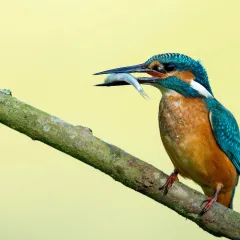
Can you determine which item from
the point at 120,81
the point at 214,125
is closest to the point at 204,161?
the point at 214,125

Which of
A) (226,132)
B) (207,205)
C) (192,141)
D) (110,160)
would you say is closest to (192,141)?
(192,141)

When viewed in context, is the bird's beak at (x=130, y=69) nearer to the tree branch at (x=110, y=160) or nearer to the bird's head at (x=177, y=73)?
the bird's head at (x=177, y=73)

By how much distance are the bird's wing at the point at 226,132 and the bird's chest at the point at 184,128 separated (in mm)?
42

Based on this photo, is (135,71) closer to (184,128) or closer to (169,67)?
(169,67)

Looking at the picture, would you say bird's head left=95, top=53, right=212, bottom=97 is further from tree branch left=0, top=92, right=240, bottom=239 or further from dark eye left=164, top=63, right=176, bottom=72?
tree branch left=0, top=92, right=240, bottom=239

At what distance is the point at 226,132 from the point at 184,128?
248 mm

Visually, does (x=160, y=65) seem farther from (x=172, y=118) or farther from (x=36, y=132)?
(x=36, y=132)

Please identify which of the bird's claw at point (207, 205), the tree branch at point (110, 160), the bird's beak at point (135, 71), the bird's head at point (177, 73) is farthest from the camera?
the bird's head at point (177, 73)

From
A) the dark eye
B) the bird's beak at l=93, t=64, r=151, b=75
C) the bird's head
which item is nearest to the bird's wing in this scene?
the bird's head

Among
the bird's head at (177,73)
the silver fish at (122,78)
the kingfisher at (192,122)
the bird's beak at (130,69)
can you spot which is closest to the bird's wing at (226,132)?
the kingfisher at (192,122)

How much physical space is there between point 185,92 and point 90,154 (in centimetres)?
91

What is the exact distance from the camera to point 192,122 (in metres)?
2.92

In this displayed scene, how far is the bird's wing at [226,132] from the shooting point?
2.94 metres

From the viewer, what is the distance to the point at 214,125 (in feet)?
9.60
